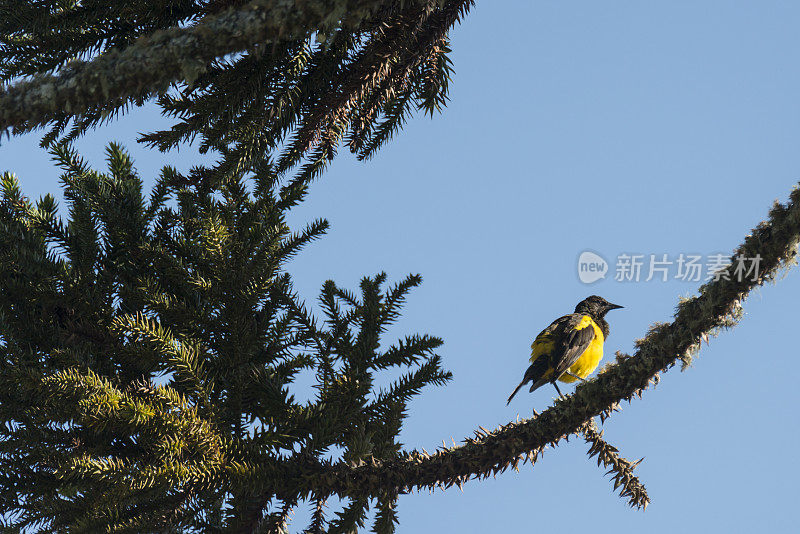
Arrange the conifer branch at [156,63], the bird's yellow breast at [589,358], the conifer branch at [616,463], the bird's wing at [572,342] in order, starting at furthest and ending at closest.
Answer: the bird's yellow breast at [589,358]
the bird's wing at [572,342]
the conifer branch at [616,463]
the conifer branch at [156,63]

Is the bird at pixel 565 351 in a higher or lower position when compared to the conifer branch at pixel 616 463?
higher

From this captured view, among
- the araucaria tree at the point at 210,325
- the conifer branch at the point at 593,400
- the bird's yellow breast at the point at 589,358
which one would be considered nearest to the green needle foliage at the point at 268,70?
the araucaria tree at the point at 210,325

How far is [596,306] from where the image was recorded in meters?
5.66

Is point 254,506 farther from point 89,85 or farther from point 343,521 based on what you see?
point 89,85

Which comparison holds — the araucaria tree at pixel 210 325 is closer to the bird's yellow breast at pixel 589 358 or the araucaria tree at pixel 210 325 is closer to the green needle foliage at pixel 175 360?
the green needle foliage at pixel 175 360

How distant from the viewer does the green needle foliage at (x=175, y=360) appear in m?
3.09

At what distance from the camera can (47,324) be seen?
349cm

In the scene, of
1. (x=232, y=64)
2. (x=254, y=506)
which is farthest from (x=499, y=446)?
(x=232, y=64)

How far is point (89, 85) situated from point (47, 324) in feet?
5.99

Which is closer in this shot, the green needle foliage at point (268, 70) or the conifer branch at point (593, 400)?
the conifer branch at point (593, 400)

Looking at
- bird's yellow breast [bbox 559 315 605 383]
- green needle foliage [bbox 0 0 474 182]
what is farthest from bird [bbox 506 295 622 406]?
green needle foliage [bbox 0 0 474 182]

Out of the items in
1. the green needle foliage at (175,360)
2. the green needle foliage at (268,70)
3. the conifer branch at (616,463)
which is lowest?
the conifer branch at (616,463)

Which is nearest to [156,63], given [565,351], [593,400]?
[593,400]

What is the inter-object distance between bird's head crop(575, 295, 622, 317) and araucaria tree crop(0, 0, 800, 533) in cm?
233
